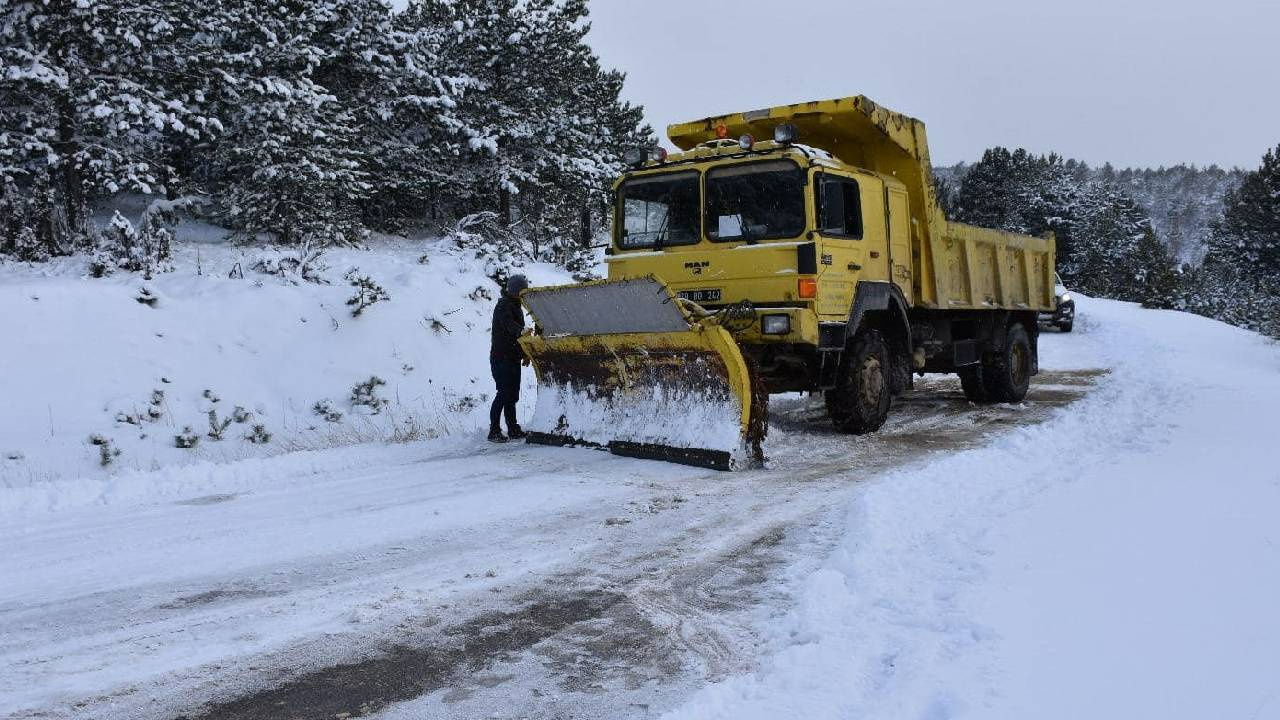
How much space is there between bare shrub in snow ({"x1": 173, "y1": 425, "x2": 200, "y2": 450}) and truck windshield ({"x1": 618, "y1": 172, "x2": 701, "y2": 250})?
229 inches

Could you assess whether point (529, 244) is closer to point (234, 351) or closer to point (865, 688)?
point (234, 351)

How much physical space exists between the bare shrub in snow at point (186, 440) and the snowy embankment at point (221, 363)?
0.08ft

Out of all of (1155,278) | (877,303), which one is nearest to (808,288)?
(877,303)

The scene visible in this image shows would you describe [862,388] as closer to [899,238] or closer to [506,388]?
[899,238]

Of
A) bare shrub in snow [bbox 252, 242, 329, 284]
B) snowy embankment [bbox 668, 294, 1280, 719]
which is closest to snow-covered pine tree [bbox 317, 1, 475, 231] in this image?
bare shrub in snow [bbox 252, 242, 329, 284]

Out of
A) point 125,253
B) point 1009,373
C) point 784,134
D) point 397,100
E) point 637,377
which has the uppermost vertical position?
point 397,100

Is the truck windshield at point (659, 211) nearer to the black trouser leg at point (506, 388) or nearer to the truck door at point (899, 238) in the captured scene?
the black trouser leg at point (506, 388)

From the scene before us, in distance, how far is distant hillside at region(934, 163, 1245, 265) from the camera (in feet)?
458

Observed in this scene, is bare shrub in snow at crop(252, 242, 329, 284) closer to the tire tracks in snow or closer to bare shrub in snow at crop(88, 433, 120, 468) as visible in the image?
bare shrub in snow at crop(88, 433, 120, 468)

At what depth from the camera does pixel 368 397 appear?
12.5m

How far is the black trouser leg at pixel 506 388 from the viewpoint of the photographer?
9195mm

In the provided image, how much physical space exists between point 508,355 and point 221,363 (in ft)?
17.4

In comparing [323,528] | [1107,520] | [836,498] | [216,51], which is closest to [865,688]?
[1107,520]

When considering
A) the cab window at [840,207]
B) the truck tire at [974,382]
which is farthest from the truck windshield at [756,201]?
the truck tire at [974,382]
